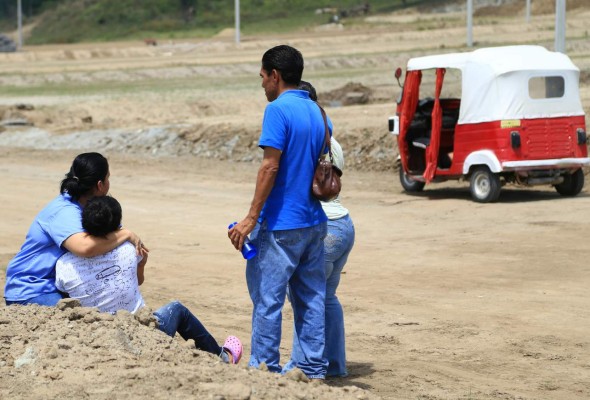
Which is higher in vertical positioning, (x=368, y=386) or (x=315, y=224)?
(x=315, y=224)

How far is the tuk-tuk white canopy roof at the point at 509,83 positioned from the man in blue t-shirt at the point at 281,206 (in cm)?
987

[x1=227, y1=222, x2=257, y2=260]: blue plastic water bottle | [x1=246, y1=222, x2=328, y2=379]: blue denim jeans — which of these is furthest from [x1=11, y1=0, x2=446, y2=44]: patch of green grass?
[x1=227, y1=222, x2=257, y2=260]: blue plastic water bottle

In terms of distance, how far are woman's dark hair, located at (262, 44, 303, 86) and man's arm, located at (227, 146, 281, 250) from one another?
467 millimetres

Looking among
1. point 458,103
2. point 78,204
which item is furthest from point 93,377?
point 458,103

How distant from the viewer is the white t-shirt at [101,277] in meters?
6.72

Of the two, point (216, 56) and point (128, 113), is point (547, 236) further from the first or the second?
point (216, 56)

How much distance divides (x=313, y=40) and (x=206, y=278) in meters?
44.8

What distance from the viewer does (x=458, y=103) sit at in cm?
1795

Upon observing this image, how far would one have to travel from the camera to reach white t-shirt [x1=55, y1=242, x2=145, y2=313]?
672cm

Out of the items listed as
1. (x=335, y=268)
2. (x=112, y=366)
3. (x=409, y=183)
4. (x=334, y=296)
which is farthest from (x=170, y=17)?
(x=112, y=366)

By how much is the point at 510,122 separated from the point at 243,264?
5521mm

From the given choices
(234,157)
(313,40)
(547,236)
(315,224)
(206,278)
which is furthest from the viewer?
(313,40)

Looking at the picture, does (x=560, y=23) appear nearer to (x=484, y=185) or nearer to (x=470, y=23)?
(x=484, y=185)

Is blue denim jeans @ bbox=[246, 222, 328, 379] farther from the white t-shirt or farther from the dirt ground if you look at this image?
the white t-shirt
